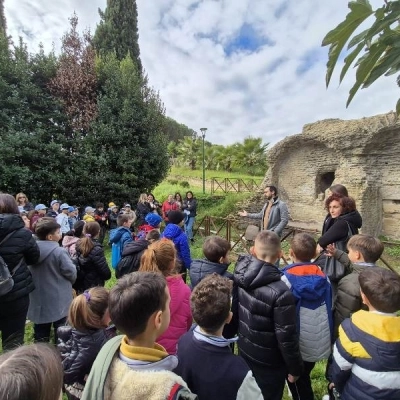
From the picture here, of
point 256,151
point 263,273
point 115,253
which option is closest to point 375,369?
point 263,273

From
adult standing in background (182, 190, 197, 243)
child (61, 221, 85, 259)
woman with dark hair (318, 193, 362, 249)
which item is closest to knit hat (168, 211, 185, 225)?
child (61, 221, 85, 259)

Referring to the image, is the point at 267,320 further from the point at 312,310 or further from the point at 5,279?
the point at 5,279

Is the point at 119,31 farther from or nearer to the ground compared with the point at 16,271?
farther from the ground

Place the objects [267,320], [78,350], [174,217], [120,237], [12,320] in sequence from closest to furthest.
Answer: [78,350] < [267,320] < [12,320] < [174,217] < [120,237]

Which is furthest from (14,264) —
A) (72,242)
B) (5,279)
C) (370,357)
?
(370,357)

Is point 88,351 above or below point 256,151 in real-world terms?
below

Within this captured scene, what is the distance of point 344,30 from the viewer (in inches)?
35.0

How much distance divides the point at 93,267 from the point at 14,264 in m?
0.89

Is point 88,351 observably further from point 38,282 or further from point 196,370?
point 38,282

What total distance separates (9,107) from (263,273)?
10.2 m

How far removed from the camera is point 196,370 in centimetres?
138

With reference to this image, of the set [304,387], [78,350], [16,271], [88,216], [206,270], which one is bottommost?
[304,387]

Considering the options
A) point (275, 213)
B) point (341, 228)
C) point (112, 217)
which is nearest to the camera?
point (341, 228)

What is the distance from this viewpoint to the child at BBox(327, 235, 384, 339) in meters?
2.18
